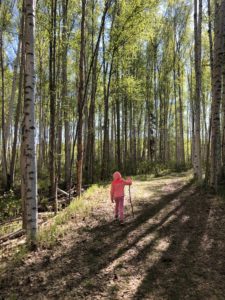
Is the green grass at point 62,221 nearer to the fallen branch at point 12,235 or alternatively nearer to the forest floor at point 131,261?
the forest floor at point 131,261

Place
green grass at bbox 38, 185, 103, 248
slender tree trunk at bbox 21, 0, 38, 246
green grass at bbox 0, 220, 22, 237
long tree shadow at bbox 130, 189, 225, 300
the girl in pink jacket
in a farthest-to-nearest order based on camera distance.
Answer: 1. green grass at bbox 0, 220, 22, 237
2. the girl in pink jacket
3. green grass at bbox 38, 185, 103, 248
4. slender tree trunk at bbox 21, 0, 38, 246
5. long tree shadow at bbox 130, 189, 225, 300

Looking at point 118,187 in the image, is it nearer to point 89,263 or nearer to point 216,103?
point 89,263

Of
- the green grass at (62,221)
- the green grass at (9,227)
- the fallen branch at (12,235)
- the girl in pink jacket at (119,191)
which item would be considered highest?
the girl in pink jacket at (119,191)

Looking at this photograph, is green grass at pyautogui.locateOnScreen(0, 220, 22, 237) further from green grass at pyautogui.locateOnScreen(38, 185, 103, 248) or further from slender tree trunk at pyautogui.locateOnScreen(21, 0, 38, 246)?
slender tree trunk at pyautogui.locateOnScreen(21, 0, 38, 246)

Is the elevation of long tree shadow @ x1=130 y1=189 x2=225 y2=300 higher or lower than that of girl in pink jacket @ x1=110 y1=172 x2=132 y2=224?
lower

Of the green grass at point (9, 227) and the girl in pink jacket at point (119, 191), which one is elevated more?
the girl in pink jacket at point (119, 191)

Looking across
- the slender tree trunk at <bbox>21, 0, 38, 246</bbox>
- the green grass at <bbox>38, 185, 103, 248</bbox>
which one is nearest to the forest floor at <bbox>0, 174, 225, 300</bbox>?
the green grass at <bbox>38, 185, 103, 248</bbox>

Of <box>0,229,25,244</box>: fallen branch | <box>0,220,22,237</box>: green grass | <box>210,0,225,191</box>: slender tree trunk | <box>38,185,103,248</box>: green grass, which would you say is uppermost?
<box>210,0,225,191</box>: slender tree trunk

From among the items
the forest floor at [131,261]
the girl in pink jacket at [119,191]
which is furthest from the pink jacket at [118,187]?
the forest floor at [131,261]

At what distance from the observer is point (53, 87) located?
838 cm

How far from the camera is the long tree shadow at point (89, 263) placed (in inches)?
158

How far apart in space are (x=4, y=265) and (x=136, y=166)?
13.9m

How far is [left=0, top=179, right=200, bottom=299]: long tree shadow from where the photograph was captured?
4.02 metres

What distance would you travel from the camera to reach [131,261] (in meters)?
4.79
